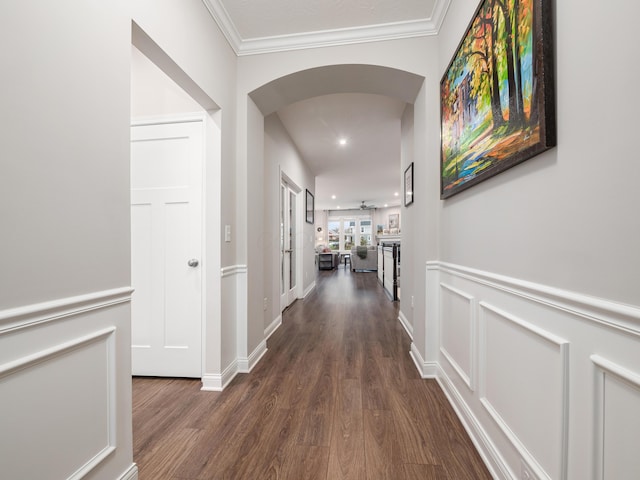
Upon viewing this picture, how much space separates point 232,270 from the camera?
2121 mm

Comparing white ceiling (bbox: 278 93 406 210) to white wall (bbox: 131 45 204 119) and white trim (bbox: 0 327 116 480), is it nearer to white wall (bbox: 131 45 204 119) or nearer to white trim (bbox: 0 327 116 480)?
white wall (bbox: 131 45 204 119)

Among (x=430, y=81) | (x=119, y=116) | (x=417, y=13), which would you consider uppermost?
(x=417, y=13)

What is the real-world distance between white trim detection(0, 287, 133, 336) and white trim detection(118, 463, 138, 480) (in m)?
0.70

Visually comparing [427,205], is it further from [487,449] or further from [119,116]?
[119,116]

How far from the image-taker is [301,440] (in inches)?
56.1

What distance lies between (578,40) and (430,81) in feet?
4.72

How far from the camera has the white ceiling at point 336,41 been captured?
1.90m

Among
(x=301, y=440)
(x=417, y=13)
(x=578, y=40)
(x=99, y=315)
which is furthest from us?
(x=417, y=13)

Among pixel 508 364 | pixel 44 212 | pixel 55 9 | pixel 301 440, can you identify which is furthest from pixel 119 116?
pixel 508 364

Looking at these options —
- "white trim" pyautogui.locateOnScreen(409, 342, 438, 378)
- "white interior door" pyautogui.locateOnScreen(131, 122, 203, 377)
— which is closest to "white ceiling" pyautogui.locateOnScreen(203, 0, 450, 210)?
Answer: "white interior door" pyautogui.locateOnScreen(131, 122, 203, 377)

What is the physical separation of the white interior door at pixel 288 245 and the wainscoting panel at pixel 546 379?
9.11ft

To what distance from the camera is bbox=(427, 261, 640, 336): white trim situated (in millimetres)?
616

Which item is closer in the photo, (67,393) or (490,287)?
(67,393)

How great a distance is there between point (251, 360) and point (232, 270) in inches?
30.5
